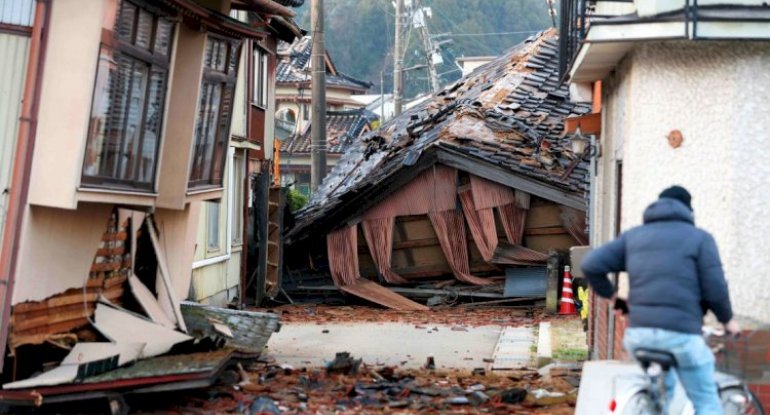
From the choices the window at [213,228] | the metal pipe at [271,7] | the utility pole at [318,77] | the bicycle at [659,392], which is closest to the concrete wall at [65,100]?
the metal pipe at [271,7]

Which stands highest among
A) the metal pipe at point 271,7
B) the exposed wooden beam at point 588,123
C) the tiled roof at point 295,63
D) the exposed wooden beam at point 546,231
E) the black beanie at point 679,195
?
the tiled roof at point 295,63

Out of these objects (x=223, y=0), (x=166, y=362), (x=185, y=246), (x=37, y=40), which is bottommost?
(x=166, y=362)

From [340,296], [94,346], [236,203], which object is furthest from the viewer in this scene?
[340,296]

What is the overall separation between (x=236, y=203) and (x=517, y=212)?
5.59m

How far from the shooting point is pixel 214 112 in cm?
1362

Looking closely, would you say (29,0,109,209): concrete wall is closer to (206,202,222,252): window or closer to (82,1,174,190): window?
(82,1,174,190): window

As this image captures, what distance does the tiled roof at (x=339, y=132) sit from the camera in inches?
2127

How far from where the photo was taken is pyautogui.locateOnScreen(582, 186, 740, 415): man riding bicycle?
6988 mm

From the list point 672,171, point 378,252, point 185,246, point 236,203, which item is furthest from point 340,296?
point 672,171

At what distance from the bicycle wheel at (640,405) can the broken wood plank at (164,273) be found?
6.85 meters

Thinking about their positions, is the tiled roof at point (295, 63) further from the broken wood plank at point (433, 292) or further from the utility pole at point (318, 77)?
the broken wood plank at point (433, 292)

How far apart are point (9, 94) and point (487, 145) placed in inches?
607

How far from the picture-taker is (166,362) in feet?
36.8

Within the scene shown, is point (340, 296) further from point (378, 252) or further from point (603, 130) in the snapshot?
point (603, 130)
